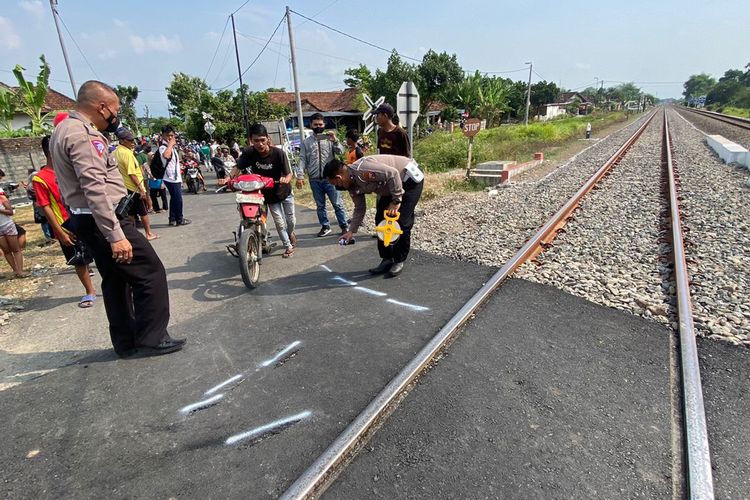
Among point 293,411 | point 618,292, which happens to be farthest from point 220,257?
point 618,292

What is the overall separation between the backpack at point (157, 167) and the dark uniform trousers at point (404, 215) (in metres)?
5.40

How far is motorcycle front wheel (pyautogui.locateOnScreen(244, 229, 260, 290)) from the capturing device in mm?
4371

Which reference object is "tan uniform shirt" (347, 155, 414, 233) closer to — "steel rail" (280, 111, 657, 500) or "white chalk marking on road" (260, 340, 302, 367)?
"steel rail" (280, 111, 657, 500)

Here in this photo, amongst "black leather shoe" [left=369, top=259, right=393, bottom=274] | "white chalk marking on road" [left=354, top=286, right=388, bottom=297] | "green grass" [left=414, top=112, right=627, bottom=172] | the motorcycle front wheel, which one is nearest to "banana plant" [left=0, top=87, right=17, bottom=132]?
"green grass" [left=414, top=112, right=627, bottom=172]

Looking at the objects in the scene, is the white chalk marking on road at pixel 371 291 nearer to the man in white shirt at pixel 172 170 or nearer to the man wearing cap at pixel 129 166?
the man wearing cap at pixel 129 166

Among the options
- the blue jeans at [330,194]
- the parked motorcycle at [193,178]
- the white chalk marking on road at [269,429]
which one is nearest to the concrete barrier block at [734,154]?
the blue jeans at [330,194]

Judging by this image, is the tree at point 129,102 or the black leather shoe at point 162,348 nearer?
the black leather shoe at point 162,348

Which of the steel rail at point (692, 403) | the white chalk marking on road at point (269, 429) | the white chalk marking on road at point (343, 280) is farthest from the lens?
the white chalk marking on road at point (343, 280)

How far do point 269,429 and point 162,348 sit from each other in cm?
144

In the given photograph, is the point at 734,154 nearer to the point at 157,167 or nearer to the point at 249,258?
the point at 249,258

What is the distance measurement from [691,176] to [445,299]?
31.9ft

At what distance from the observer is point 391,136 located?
212 inches

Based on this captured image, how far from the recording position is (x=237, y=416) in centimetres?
248

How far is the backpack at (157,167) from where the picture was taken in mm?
7715
